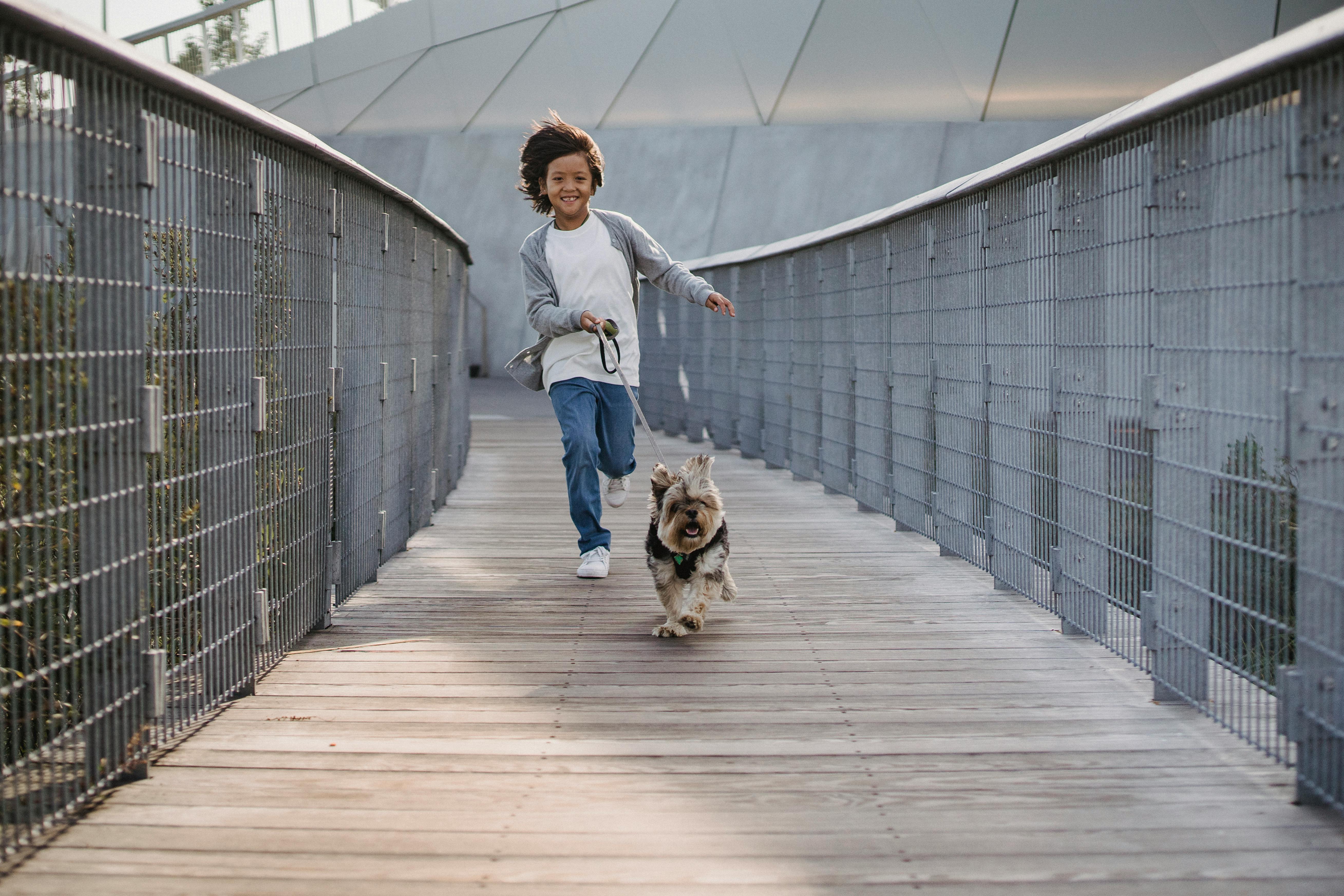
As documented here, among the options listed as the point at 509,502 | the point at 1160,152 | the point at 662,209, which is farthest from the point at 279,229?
the point at 662,209

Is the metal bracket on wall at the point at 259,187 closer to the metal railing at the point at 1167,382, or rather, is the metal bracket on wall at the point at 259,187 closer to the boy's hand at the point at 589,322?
the boy's hand at the point at 589,322

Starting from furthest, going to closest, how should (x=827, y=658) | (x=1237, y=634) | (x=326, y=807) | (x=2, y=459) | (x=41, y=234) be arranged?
(x=827, y=658) < (x=1237, y=634) < (x=2, y=459) < (x=326, y=807) < (x=41, y=234)

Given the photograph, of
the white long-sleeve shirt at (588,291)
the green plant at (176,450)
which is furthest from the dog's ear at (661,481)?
the green plant at (176,450)

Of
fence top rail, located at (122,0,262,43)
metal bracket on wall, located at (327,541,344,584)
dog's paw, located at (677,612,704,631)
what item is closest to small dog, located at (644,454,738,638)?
dog's paw, located at (677,612,704,631)

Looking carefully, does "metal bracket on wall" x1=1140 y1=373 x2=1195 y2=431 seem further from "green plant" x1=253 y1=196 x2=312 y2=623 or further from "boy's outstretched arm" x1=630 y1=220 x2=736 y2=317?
"green plant" x1=253 y1=196 x2=312 y2=623

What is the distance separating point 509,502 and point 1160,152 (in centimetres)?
589

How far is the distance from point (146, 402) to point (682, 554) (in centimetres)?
223

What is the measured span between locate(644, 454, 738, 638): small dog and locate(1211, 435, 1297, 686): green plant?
1868 mm

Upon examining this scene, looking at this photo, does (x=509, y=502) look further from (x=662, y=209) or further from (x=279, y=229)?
(x=662, y=209)

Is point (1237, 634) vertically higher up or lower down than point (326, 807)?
higher up

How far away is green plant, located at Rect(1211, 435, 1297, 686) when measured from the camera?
10.0 feet

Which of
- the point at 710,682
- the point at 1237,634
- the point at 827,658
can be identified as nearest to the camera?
the point at 1237,634

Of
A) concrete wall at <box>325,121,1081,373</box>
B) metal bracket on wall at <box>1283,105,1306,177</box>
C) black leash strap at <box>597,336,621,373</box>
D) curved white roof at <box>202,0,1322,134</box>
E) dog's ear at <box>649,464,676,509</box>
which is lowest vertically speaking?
dog's ear at <box>649,464,676,509</box>

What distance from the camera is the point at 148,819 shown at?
2.84m
